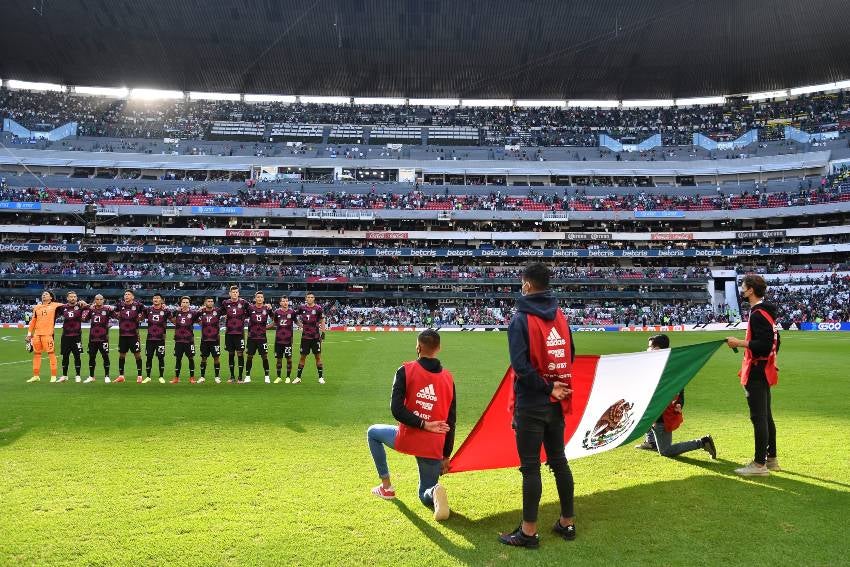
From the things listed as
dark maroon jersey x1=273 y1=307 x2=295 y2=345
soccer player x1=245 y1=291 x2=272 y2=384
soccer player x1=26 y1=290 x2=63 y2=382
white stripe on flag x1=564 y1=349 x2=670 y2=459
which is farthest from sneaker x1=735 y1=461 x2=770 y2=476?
soccer player x1=26 y1=290 x2=63 y2=382

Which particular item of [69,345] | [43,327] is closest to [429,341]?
[69,345]

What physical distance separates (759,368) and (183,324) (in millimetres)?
13498

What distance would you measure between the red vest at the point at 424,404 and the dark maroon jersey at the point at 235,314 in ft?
36.5

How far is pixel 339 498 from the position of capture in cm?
577

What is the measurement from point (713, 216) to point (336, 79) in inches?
1900

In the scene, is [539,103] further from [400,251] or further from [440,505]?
[440,505]

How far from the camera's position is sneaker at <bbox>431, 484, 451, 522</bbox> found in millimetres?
5070

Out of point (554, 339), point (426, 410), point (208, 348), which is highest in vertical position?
point (554, 339)

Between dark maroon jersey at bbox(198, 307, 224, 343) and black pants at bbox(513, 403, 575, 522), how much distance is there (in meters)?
12.4

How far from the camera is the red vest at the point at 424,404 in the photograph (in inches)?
210

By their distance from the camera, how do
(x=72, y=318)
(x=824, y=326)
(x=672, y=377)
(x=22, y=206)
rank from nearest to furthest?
(x=672, y=377) → (x=72, y=318) → (x=824, y=326) → (x=22, y=206)

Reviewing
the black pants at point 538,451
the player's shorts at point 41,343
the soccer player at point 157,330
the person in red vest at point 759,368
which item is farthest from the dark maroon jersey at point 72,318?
the person in red vest at point 759,368

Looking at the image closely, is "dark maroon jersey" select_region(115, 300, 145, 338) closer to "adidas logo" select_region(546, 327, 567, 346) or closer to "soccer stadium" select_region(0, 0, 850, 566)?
"soccer stadium" select_region(0, 0, 850, 566)

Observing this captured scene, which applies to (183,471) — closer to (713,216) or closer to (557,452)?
(557,452)
